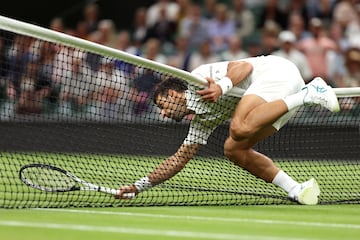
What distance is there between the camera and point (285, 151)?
11.5 m

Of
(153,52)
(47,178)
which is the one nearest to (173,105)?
(47,178)

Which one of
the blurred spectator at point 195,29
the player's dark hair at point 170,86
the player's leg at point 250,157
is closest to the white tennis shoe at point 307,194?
the player's leg at point 250,157

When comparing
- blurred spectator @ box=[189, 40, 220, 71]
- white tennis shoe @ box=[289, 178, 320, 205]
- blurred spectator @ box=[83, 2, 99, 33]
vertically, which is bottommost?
blurred spectator @ box=[83, 2, 99, 33]

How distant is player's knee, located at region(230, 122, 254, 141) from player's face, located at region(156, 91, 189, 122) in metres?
0.51

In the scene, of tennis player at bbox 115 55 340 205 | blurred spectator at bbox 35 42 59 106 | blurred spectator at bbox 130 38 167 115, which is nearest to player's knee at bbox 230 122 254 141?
tennis player at bbox 115 55 340 205

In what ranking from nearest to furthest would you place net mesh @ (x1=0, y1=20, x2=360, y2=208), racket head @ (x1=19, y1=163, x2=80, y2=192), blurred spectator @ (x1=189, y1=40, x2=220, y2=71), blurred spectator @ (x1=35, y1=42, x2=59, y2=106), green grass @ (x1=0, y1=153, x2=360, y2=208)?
racket head @ (x1=19, y1=163, x2=80, y2=192), green grass @ (x1=0, y1=153, x2=360, y2=208), net mesh @ (x1=0, y1=20, x2=360, y2=208), blurred spectator @ (x1=35, y1=42, x2=59, y2=106), blurred spectator @ (x1=189, y1=40, x2=220, y2=71)

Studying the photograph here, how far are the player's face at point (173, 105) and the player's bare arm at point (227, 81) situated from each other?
241 mm

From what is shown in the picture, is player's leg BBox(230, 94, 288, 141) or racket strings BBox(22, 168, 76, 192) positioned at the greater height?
player's leg BBox(230, 94, 288, 141)

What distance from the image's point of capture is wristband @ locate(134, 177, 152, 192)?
8.16 meters

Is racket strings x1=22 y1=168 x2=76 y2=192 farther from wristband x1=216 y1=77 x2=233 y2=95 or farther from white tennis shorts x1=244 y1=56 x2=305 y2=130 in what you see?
white tennis shorts x1=244 y1=56 x2=305 y2=130

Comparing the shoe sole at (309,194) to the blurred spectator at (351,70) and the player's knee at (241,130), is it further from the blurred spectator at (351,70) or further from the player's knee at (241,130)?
the blurred spectator at (351,70)

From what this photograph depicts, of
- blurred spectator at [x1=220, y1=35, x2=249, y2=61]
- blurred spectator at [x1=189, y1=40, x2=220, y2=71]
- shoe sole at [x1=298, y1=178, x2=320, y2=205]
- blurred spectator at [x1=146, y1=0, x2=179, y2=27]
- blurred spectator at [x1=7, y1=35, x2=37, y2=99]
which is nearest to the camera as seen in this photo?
shoe sole at [x1=298, y1=178, x2=320, y2=205]

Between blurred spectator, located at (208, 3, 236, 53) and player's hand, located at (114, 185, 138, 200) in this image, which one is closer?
player's hand, located at (114, 185, 138, 200)

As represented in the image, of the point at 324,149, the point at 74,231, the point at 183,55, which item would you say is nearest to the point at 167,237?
the point at 74,231
